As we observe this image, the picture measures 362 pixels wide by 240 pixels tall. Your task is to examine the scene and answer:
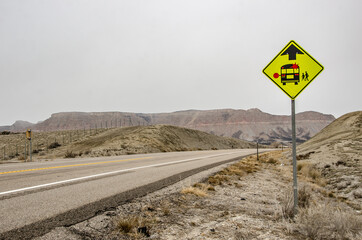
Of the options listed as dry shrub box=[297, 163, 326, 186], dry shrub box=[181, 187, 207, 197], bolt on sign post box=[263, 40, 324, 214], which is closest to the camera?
bolt on sign post box=[263, 40, 324, 214]

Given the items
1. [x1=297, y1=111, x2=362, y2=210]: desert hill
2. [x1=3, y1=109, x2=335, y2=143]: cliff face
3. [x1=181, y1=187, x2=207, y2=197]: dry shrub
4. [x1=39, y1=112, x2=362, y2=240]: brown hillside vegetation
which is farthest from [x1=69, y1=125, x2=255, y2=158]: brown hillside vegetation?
[x1=3, y1=109, x2=335, y2=143]: cliff face

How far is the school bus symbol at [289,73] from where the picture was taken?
15.6 feet

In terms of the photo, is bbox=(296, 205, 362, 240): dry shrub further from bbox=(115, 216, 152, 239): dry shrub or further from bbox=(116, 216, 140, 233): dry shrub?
bbox=(116, 216, 140, 233): dry shrub

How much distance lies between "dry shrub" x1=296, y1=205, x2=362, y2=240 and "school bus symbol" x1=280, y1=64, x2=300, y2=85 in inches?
96.4

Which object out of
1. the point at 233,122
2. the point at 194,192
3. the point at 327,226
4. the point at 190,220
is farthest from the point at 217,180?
the point at 233,122

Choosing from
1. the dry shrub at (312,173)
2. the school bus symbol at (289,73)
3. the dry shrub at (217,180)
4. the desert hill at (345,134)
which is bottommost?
the dry shrub at (312,173)

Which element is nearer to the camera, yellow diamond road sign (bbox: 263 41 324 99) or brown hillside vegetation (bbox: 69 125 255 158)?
yellow diamond road sign (bbox: 263 41 324 99)

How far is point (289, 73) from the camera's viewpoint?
15.8 feet

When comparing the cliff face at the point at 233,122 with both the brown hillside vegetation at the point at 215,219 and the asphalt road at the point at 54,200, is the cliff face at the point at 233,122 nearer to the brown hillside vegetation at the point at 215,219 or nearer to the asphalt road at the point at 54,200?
the brown hillside vegetation at the point at 215,219

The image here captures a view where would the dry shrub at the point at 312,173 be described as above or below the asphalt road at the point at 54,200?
below

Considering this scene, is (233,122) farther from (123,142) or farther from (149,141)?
(123,142)

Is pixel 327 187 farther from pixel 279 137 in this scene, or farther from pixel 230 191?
pixel 279 137

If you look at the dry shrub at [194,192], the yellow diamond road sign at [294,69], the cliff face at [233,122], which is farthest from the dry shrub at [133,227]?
the cliff face at [233,122]

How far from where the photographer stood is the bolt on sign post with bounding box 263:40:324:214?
15.4ft
